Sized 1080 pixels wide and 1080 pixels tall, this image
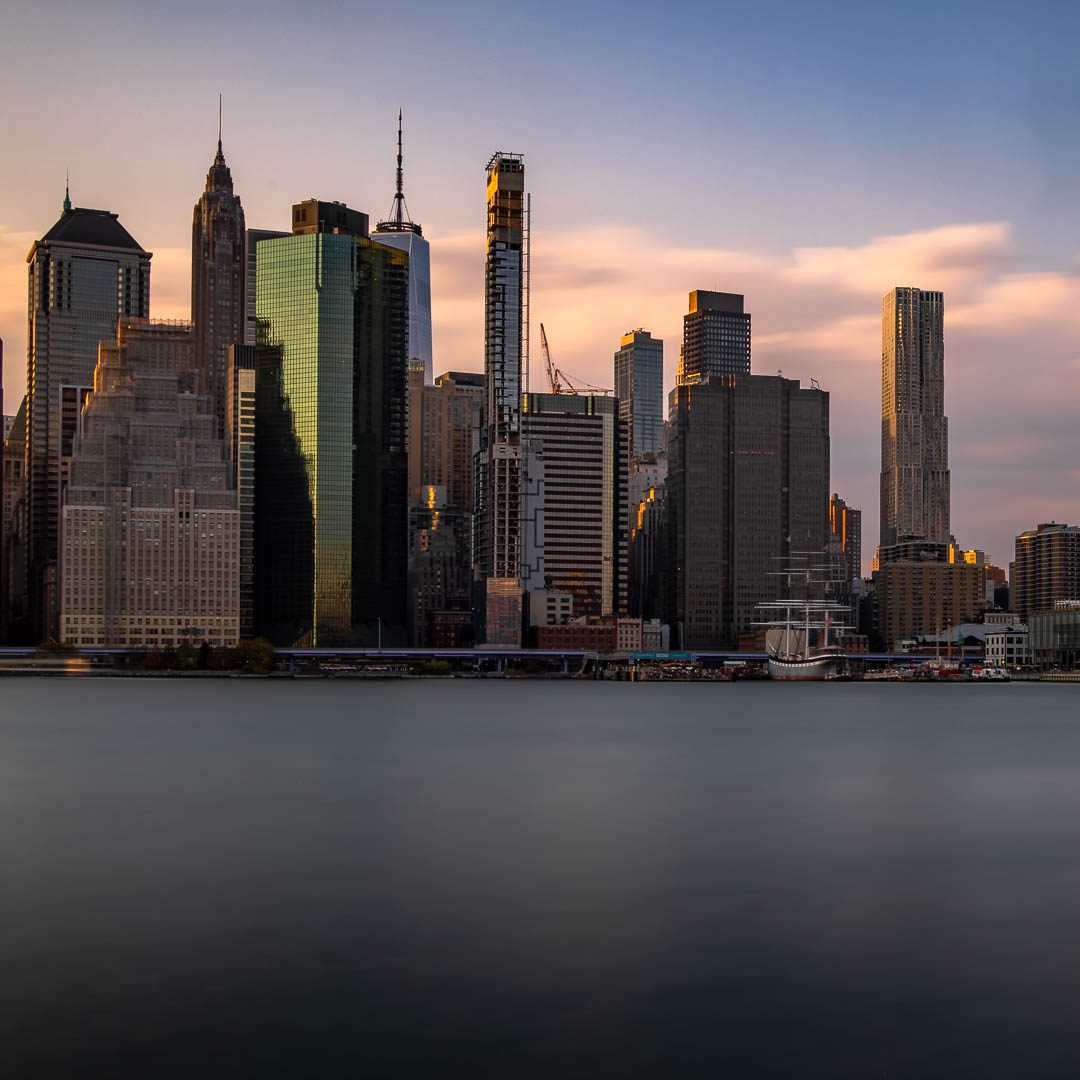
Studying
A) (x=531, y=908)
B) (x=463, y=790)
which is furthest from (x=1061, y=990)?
(x=463, y=790)

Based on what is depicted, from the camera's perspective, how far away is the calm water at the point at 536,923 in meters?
30.1

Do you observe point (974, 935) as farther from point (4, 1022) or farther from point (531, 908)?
point (4, 1022)

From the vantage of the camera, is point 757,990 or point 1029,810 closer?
point 757,990

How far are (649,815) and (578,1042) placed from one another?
40970 millimetres

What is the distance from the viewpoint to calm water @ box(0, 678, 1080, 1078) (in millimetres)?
30125

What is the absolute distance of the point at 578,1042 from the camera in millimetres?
30312

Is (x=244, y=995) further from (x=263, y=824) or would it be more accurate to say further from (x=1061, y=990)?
(x=263, y=824)

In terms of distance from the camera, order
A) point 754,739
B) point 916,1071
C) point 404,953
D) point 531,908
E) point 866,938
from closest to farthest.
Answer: point 916,1071
point 404,953
point 866,938
point 531,908
point 754,739

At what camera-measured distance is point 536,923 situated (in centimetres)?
4250

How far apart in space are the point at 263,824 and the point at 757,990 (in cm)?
3485

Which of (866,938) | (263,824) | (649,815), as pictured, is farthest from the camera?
(649,815)

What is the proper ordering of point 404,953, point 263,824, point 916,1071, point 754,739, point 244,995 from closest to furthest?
1. point 916,1071
2. point 244,995
3. point 404,953
4. point 263,824
5. point 754,739

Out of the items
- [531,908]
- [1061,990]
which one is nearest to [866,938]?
[1061,990]

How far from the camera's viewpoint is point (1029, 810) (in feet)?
243
